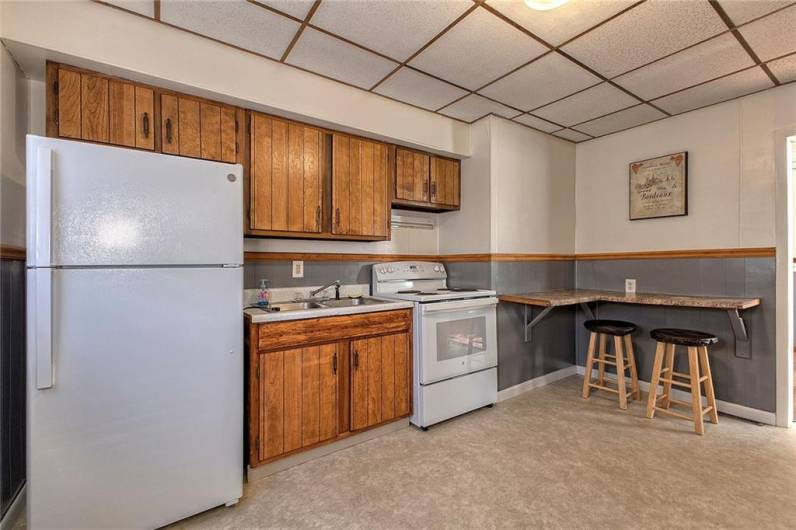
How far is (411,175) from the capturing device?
320cm

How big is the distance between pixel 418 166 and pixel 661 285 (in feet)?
8.10

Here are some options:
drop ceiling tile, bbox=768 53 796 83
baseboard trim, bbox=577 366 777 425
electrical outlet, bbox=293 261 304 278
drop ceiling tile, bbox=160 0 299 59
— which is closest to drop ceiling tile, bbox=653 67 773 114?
drop ceiling tile, bbox=768 53 796 83

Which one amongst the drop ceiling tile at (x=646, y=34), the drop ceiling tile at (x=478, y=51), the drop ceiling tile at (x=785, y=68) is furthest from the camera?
the drop ceiling tile at (x=785, y=68)

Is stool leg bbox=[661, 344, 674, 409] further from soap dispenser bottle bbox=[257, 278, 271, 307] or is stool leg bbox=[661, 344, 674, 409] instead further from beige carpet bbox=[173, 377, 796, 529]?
soap dispenser bottle bbox=[257, 278, 271, 307]

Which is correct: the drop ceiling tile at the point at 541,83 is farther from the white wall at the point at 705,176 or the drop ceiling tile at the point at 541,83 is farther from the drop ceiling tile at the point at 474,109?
the white wall at the point at 705,176

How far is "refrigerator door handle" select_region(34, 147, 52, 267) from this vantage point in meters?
1.41

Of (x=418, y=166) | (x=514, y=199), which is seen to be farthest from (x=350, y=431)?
(x=514, y=199)

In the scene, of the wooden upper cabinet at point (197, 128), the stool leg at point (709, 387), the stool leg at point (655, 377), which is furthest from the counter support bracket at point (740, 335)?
Result: the wooden upper cabinet at point (197, 128)

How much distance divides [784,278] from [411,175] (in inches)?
113

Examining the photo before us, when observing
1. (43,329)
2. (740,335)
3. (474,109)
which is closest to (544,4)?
(474,109)

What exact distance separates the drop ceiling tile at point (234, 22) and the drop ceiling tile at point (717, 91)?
290 centimetres

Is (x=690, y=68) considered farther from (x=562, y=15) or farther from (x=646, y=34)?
(x=562, y=15)

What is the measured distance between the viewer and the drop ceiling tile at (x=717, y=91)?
2566 millimetres

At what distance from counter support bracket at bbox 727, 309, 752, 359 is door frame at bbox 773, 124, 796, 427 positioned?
0.16m
